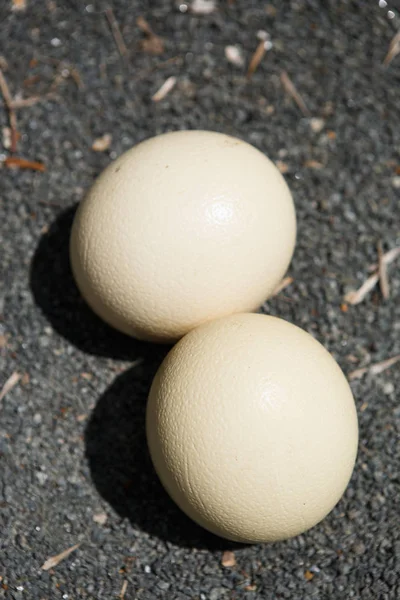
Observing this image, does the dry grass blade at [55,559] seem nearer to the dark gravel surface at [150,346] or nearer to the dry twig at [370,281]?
the dark gravel surface at [150,346]

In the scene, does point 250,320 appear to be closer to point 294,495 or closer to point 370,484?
point 294,495

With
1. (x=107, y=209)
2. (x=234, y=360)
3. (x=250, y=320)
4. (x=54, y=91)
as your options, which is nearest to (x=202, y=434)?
(x=234, y=360)

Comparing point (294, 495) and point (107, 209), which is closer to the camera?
point (294, 495)

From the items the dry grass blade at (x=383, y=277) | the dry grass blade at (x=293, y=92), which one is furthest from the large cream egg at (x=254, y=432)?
the dry grass blade at (x=293, y=92)

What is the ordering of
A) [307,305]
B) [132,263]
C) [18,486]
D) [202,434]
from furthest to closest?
[307,305] → [18,486] → [132,263] → [202,434]

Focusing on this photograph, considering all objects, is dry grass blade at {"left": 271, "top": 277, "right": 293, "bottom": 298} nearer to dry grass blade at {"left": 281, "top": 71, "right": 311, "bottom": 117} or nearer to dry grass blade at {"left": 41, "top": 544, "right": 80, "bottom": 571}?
dry grass blade at {"left": 281, "top": 71, "right": 311, "bottom": 117}

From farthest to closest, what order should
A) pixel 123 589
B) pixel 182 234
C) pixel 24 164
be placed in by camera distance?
1. pixel 24 164
2. pixel 123 589
3. pixel 182 234

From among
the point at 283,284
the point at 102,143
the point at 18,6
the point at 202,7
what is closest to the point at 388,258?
the point at 283,284

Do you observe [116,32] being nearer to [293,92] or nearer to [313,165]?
[293,92]
